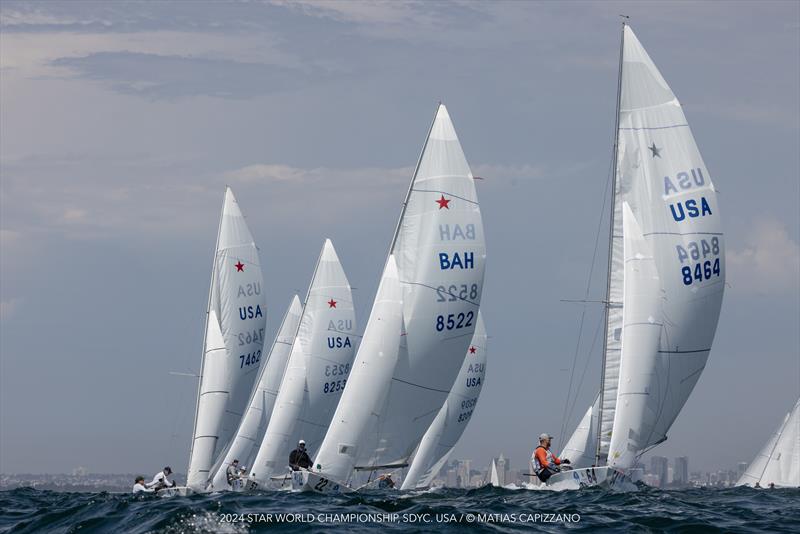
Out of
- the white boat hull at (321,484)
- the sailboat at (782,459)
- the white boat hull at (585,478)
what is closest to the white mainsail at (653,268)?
the white boat hull at (585,478)

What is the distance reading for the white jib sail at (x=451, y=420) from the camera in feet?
140

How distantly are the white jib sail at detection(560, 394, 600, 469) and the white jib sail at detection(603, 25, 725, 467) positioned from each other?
14431 mm

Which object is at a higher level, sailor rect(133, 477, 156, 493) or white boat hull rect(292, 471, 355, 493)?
white boat hull rect(292, 471, 355, 493)

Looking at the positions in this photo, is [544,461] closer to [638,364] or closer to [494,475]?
[638,364]

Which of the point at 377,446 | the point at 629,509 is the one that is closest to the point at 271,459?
the point at 377,446

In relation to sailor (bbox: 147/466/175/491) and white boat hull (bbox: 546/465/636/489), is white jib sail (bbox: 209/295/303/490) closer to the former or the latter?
sailor (bbox: 147/466/175/491)

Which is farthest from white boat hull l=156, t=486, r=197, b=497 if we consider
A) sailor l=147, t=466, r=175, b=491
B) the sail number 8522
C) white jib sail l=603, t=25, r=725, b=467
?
white jib sail l=603, t=25, r=725, b=467

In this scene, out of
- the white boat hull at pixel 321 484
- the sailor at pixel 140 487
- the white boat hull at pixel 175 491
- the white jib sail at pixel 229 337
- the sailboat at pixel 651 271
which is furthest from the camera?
the white jib sail at pixel 229 337

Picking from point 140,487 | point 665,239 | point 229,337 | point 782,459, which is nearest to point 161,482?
point 140,487

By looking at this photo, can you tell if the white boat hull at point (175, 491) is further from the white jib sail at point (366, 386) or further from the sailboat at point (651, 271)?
the sailboat at point (651, 271)

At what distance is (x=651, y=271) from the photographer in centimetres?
3003

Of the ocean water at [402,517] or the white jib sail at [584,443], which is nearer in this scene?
the ocean water at [402,517]

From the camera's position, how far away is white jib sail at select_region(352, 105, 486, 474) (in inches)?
1161

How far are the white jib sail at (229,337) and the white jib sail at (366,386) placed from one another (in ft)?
37.1
